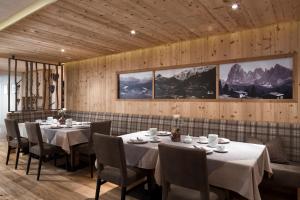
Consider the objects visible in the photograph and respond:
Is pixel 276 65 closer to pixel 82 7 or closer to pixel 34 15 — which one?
pixel 82 7

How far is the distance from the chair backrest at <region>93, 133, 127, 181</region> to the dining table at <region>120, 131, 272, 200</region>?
272 millimetres

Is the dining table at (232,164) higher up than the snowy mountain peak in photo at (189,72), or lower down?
lower down

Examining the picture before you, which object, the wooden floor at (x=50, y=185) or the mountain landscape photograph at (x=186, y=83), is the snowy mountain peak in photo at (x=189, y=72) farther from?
the wooden floor at (x=50, y=185)

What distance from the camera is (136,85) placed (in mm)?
4848

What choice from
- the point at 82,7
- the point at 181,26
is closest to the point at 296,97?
the point at 181,26

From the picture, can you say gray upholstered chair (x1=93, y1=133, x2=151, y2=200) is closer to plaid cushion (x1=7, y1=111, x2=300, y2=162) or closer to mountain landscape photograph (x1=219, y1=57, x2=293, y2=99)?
plaid cushion (x1=7, y1=111, x2=300, y2=162)

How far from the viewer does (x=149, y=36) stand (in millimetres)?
3830

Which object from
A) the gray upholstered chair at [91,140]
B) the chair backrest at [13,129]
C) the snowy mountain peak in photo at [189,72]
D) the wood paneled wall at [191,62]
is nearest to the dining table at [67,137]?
the gray upholstered chair at [91,140]

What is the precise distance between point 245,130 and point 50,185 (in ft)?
9.87

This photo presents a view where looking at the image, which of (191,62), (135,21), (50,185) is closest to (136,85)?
(191,62)

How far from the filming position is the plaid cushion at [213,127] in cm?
294

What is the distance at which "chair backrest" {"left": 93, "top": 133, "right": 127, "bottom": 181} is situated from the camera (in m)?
2.15

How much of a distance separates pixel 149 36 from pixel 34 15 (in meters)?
1.81

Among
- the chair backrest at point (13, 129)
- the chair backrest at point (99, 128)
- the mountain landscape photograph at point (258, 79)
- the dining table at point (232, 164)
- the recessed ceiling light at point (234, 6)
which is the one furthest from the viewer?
the chair backrest at point (13, 129)
